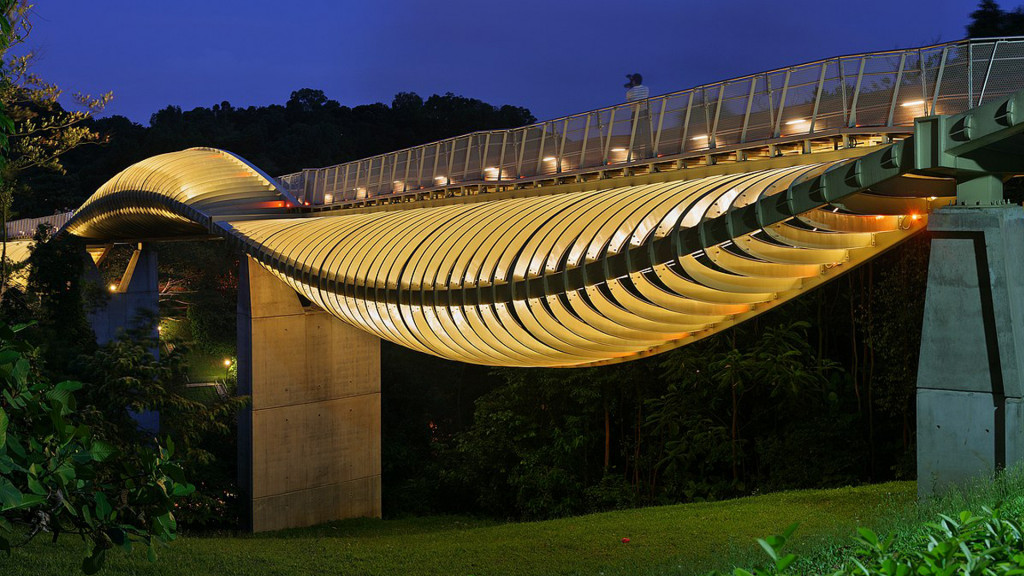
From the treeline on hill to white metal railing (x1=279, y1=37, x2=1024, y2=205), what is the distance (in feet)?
19.1

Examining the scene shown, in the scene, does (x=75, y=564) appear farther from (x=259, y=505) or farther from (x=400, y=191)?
(x=400, y=191)

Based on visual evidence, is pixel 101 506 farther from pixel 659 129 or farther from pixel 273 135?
pixel 273 135

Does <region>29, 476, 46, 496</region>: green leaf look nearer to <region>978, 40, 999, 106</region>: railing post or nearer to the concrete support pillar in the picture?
<region>978, 40, 999, 106</region>: railing post

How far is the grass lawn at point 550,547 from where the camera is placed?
9.74 m

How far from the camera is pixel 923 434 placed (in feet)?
24.8

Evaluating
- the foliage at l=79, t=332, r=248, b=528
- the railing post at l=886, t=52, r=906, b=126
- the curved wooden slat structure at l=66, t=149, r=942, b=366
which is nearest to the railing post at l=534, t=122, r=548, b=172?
the curved wooden slat structure at l=66, t=149, r=942, b=366

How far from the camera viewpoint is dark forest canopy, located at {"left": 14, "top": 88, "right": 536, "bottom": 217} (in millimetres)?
51625

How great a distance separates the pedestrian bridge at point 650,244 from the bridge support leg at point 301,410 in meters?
0.04

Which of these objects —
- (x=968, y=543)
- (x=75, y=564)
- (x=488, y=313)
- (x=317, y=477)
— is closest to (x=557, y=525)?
(x=488, y=313)

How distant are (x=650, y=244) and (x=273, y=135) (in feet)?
194

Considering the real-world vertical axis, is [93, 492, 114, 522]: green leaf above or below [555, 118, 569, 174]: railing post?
below

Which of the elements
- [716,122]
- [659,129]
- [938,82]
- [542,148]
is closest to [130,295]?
[542,148]

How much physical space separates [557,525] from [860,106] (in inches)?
279

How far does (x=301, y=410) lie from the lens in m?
19.8
